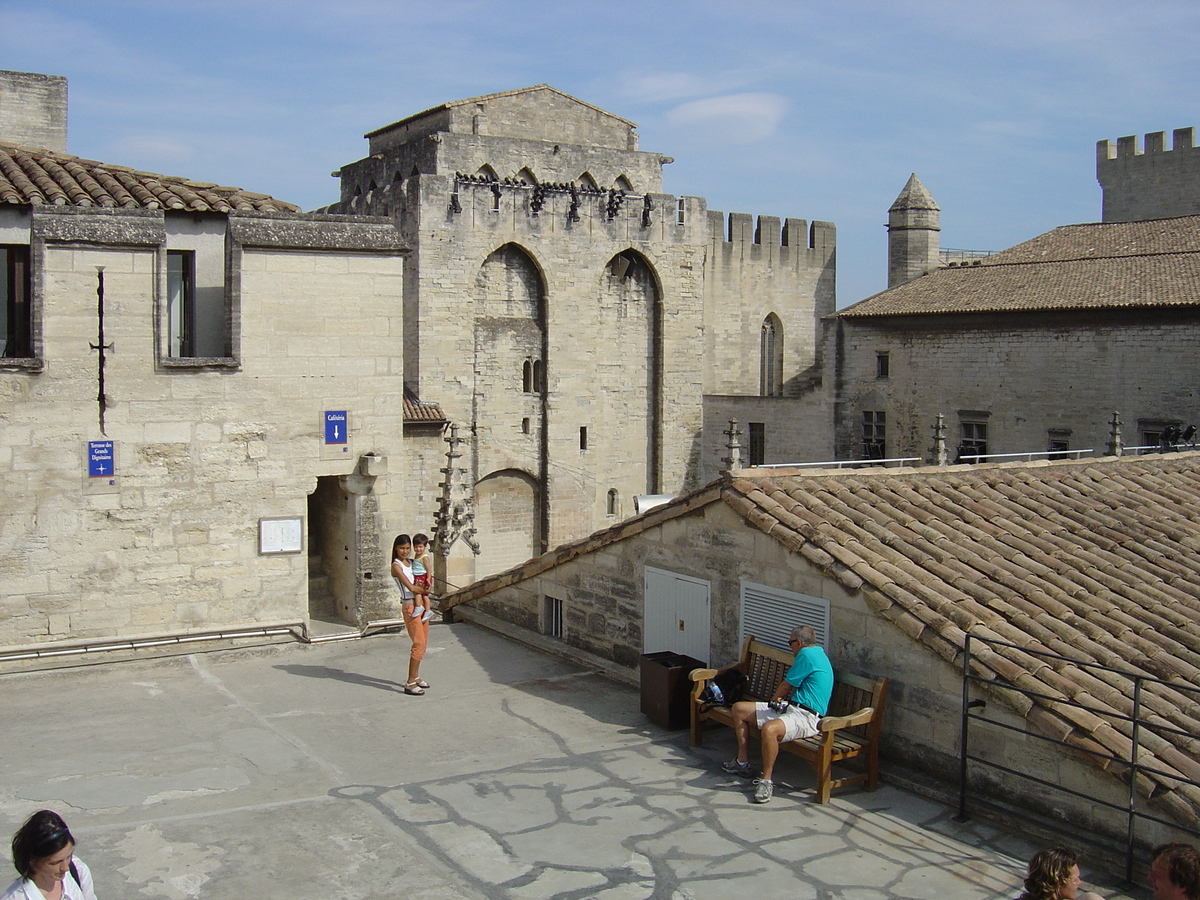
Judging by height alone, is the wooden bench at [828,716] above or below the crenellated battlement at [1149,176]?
below

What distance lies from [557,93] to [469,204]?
878cm

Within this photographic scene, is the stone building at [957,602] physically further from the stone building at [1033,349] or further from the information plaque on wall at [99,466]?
the stone building at [1033,349]


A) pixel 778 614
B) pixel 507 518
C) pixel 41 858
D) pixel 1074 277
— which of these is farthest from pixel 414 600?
pixel 1074 277

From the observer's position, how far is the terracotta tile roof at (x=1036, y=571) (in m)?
7.38

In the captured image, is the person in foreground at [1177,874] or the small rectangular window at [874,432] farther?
the small rectangular window at [874,432]

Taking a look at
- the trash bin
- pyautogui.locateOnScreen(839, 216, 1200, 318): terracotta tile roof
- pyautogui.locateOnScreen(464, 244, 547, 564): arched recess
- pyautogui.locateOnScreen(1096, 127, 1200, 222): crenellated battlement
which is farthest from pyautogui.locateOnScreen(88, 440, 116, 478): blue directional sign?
pyautogui.locateOnScreen(1096, 127, 1200, 222): crenellated battlement

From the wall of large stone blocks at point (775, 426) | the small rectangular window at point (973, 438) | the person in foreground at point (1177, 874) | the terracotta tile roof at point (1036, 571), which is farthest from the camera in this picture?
the wall of large stone blocks at point (775, 426)

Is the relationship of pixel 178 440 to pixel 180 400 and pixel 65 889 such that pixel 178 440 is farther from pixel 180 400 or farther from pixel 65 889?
pixel 65 889

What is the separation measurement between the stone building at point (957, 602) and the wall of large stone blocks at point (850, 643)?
0.05ft

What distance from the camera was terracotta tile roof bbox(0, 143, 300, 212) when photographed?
12.4 m

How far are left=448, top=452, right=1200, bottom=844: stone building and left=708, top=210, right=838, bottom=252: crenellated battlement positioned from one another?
27.6m

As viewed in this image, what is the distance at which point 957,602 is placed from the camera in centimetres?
841

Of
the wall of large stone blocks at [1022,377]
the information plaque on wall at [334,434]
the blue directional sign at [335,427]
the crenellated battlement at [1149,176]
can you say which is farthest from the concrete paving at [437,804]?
the crenellated battlement at [1149,176]

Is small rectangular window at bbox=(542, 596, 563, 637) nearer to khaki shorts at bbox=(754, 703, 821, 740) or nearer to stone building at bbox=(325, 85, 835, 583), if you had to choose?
khaki shorts at bbox=(754, 703, 821, 740)
